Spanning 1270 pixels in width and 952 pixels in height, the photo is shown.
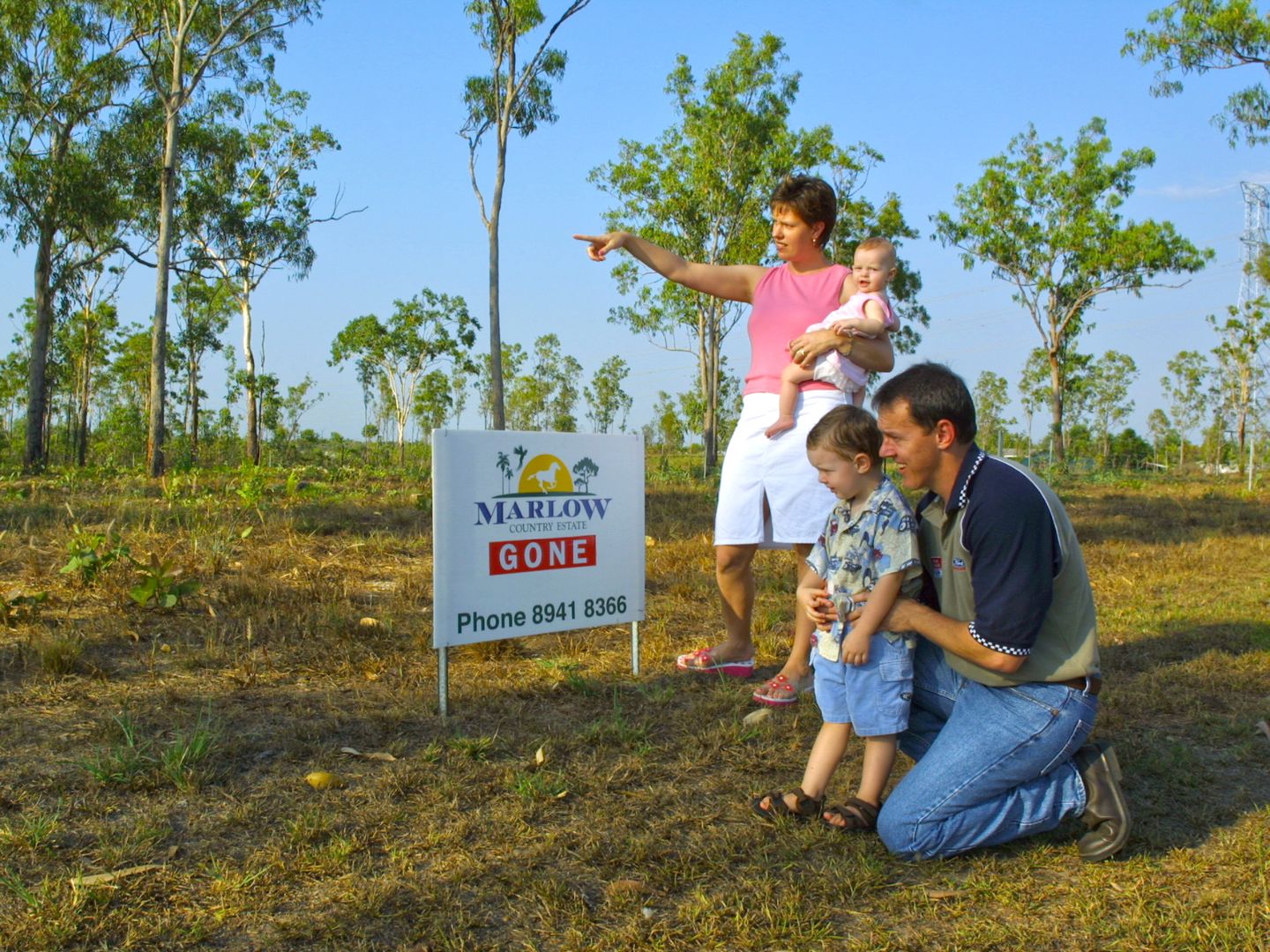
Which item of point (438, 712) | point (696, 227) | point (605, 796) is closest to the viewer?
point (605, 796)

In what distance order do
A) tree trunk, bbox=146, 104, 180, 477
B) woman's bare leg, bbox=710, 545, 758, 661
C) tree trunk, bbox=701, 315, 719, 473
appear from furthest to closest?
tree trunk, bbox=701, 315, 719, 473 < tree trunk, bbox=146, 104, 180, 477 < woman's bare leg, bbox=710, 545, 758, 661

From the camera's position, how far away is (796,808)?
8.81 ft

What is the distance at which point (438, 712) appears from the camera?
356 cm

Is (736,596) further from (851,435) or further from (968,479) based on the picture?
(968,479)

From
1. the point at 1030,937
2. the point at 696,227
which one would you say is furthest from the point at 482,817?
the point at 696,227

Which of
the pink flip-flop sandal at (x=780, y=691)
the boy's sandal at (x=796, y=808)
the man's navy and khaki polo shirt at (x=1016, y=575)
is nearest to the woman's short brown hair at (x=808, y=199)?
the man's navy and khaki polo shirt at (x=1016, y=575)

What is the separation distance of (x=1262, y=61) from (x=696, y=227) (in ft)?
35.3

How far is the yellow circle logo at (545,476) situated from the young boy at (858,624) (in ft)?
4.28

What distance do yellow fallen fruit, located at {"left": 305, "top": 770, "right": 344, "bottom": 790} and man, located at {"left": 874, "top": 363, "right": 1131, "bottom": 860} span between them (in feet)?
5.04

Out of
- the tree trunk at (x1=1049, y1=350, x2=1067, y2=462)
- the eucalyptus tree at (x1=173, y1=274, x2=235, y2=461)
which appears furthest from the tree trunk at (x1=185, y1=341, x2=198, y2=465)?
the tree trunk at (x1=1049, y1=350, x2=1067, y2=462)

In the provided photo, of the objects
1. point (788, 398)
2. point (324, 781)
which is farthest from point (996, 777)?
point (324, 781)

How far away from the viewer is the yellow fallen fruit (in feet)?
9.23

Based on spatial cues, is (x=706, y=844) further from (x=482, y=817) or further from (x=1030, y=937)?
(x=1030, y=937)

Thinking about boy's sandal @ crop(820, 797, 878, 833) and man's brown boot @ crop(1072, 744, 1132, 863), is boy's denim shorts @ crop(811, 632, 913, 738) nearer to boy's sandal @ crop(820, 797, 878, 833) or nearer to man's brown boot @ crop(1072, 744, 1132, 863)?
boy's sandal @ crop(820, 797, 878, 833)
